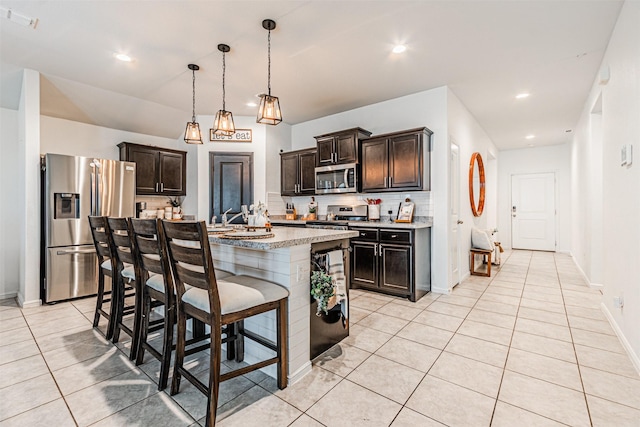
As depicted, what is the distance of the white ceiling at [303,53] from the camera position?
248 cm

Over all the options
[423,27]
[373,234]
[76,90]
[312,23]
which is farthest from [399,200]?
[76,90]

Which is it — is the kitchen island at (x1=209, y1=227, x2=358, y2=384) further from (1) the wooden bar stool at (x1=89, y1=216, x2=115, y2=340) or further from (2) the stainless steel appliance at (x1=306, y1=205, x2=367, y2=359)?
(1) the wooden bar stool at (x1=89, y1=216, x2=115, y2=340)

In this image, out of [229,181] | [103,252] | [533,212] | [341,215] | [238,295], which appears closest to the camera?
[238,295]

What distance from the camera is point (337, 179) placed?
15.6ft

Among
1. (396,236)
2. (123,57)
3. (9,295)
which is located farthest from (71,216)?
(396,236)

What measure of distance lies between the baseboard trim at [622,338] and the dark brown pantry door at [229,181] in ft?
16.4

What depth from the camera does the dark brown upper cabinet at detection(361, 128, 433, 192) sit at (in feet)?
12.9

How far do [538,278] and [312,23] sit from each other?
5062 millimetres

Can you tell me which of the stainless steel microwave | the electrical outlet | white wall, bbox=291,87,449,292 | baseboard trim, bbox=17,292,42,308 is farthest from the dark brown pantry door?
the electrical outlet

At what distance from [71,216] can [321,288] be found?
142 inches

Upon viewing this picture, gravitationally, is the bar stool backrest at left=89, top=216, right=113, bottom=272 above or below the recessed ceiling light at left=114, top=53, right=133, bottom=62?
below

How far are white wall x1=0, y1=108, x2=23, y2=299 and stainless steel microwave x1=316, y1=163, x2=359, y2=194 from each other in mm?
4159

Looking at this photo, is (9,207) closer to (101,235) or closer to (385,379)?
(101,235)

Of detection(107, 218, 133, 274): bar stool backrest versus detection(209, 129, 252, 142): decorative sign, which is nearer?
detection(107, 218, 133, 274): bar stool backrest
